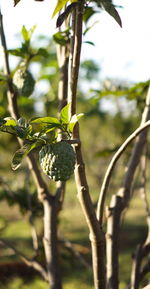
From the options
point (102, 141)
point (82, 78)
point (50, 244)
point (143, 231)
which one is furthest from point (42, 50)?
point (102, 141)

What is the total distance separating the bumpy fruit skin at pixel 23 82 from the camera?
1.10 meters

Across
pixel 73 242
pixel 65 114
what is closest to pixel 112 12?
pixel 65 114

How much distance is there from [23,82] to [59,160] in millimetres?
483

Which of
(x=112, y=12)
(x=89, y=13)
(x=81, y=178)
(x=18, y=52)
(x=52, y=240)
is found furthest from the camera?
(x=52, y=240)

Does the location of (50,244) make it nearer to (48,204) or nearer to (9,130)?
(48,204)

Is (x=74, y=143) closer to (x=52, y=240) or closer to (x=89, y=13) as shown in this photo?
(x=89, y=13)

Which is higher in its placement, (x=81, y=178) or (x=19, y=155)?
(x=19, y=155)

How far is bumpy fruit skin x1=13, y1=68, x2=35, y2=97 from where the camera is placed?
3.62 ft

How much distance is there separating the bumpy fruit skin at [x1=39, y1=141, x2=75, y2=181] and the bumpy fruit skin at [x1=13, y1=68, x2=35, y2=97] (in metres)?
0.44

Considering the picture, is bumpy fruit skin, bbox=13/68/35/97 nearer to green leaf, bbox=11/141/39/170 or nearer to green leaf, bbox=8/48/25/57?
green leaf, bbox=8/48/25/57

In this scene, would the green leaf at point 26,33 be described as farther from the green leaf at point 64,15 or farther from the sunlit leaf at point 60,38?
the green leaf at point 64,15

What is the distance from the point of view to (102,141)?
7.10 meters

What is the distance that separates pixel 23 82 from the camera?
110cm

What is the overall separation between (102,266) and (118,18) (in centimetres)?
60
